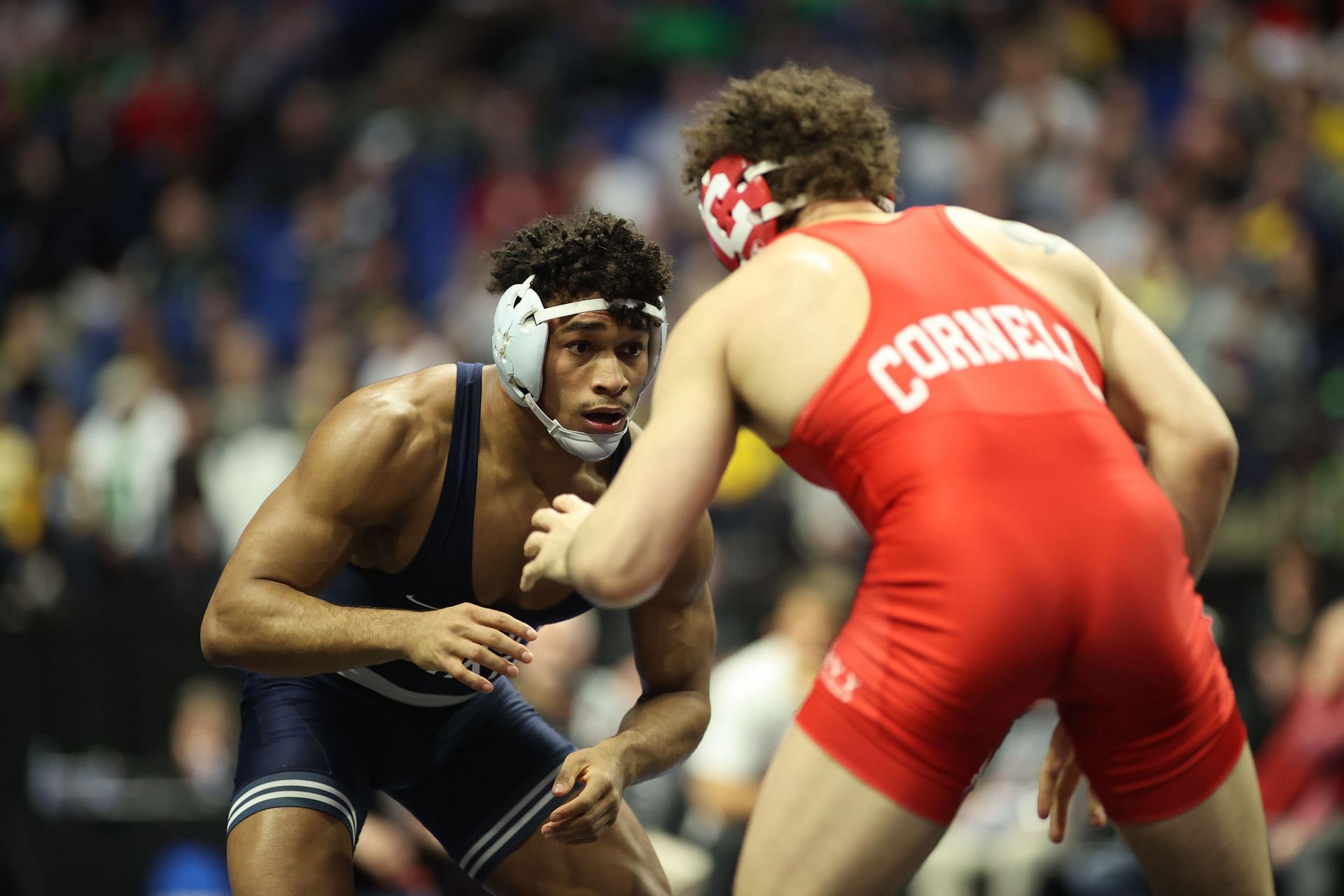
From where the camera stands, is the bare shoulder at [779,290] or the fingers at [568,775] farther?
the fingers at [568,775]

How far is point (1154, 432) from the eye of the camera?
3.06 meters

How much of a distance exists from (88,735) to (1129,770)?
6.82 meters

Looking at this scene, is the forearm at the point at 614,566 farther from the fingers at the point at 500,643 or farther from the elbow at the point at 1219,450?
the elbow at the point at 1219,450

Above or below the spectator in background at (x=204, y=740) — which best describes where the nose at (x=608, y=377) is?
above

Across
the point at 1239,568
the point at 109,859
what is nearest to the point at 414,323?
the point at 109,859

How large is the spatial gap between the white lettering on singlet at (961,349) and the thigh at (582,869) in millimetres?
1566

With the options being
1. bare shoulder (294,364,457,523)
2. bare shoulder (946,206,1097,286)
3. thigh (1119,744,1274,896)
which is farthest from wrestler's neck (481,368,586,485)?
thigh (1119,744,1274,896)

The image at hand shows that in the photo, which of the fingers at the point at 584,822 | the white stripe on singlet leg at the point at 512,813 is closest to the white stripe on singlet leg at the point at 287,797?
the white stripe on singlet leg at the point at 512,813

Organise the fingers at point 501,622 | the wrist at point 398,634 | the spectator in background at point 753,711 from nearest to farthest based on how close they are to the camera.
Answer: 1. the fingers at point 501,622
2. the wrist at point 398,634
3. the spectator in background at point 753,711

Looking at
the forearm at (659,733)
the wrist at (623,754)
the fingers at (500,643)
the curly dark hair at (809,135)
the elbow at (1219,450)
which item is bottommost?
the forearm at (659,733)

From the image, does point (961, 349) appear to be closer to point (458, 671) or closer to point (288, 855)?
point (458, 671)

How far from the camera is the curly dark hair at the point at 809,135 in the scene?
312 cm

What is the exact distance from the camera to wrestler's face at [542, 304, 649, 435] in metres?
3.71

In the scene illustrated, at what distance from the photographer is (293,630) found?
3.50 metres
